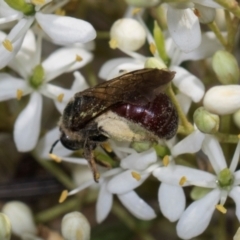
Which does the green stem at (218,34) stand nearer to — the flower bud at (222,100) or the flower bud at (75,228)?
the flower bud at (222,100)

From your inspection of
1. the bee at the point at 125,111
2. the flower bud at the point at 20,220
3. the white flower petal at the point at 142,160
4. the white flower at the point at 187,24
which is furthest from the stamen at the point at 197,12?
the flower bud at the point at 20,220

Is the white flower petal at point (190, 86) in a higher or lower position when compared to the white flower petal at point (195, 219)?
higher

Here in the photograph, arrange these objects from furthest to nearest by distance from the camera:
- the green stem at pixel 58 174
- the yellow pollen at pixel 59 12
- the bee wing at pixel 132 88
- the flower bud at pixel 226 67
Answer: the green stem at pixel 58 174 → the yellow pollen at pixel 59 12 → the flower bud at pixel 226 67 → the bee wing at pixel 132 88

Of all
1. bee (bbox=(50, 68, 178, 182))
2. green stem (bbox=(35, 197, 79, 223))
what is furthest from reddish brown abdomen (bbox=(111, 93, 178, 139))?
green stem (bbox=(35, 197, 79, 223))

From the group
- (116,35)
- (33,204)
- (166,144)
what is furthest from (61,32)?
(33,204)

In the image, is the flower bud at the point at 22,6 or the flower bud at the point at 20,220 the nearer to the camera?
the flower bud at the point at 22,6

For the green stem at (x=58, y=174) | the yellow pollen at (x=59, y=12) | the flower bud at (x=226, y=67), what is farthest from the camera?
the green stem at (x=58, y=174)

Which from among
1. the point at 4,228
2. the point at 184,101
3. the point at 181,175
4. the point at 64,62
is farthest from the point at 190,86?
the point at 4,228
